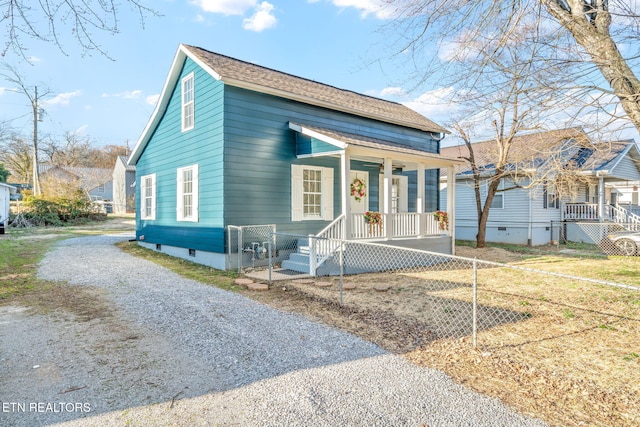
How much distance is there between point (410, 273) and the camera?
962cm

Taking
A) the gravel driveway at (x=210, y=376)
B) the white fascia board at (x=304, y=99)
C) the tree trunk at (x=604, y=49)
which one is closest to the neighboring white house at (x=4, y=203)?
the white fascia board at (x=304, y=99)

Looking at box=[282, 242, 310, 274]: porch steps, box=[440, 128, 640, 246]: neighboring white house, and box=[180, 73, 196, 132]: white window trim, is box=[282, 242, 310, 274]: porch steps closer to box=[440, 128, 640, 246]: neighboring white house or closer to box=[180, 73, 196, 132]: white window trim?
box=[180, 73, 196, 132]: white window trim

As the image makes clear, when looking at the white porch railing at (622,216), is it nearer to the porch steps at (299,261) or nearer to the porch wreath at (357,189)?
the porch wreath at (357,189)

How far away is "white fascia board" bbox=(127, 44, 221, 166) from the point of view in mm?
9602

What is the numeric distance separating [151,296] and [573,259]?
1294 cm

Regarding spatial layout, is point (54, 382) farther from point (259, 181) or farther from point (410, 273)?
point (410, 273)

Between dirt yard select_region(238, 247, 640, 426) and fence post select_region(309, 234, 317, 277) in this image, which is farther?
fence post select_region(309, 234, 317, 277)

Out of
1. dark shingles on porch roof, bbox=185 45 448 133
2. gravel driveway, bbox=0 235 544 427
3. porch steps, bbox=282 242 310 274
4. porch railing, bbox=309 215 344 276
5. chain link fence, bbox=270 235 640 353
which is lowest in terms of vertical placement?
chain link fence, bbox=270 235 640 353

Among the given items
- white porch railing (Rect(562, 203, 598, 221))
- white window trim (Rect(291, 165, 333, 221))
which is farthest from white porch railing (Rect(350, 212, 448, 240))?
white porch railing (Rect(562, 203, 598, 221))

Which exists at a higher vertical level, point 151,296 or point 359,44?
point 359,44

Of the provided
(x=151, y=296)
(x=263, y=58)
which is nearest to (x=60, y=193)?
(x=263, y=58)

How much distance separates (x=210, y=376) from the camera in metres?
3.39

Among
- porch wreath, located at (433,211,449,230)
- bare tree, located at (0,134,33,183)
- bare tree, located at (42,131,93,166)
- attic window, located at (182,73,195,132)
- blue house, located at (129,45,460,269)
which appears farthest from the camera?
bare tree, located at (42,131,93,166)

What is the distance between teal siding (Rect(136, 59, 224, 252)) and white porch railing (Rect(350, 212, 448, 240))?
346 cm
